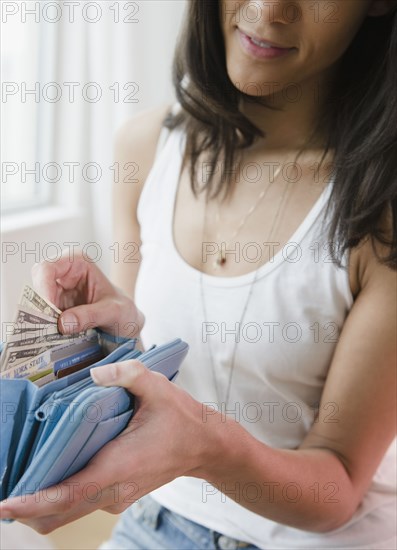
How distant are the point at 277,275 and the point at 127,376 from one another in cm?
44

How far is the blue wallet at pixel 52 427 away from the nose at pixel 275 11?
53 centimetres

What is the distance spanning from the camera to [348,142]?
39.5 inches

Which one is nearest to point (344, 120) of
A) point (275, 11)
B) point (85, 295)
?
point (275, 11)

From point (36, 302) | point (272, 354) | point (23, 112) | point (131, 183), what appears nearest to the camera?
point (36, 302)

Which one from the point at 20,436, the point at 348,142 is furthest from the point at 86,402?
the point at 348,142

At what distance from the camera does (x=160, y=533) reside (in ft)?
3.43

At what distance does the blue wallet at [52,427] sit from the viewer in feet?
1.87

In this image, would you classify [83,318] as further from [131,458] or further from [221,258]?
[221,258]

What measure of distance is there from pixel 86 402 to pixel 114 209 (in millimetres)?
740

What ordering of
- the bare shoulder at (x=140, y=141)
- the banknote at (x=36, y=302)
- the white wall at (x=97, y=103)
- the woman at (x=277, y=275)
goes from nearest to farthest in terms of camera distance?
1. the banknote at (x=36, y=302)
2. the woman at (x=277, y=275)
3. the bare shoulder at (x=140, y=141)
4. the white wall at (x=97, y=103)

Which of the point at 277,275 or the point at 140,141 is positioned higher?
the point at 140,141

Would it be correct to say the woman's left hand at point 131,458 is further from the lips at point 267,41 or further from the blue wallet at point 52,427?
the lips at point 267,41

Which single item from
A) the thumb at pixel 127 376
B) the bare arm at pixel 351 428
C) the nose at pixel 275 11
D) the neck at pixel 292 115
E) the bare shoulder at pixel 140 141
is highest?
the nose at pixel 275 11

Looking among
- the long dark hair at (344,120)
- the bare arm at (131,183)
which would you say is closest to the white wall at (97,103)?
the bare arm at (131,183)
